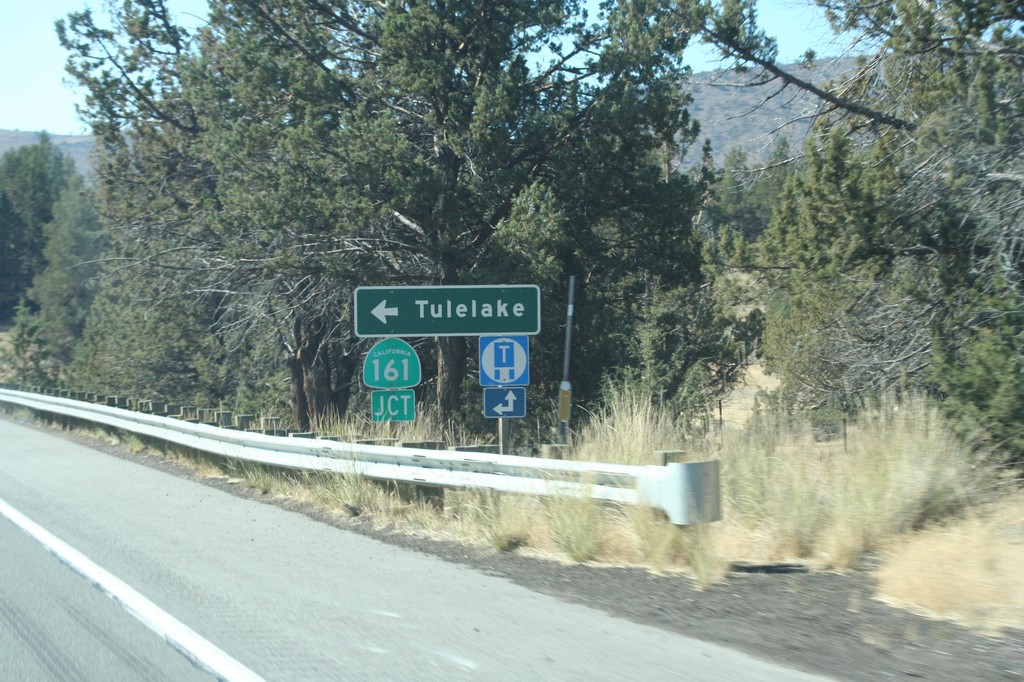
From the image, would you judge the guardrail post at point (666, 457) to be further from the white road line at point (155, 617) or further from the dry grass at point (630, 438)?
the white road line at point (155, 617)

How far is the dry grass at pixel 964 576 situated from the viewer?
19.9 feet

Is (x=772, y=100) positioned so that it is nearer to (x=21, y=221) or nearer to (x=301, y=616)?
(x=301, y=616)

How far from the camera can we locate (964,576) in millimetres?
6309

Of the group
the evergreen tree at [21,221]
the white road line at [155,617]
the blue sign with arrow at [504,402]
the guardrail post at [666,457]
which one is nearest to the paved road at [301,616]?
the white road line at [155,617]

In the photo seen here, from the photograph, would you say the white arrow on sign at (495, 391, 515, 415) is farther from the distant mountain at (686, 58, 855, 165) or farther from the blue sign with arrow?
the distant mountain at (686, 58, 855, 165)

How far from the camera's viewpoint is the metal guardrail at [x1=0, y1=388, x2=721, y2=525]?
24.8 ft

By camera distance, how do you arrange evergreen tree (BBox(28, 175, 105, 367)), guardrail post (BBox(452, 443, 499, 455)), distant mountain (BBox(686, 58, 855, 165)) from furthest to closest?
evergreen tree (BBox(28, 175, 105, 367)) < distant mountain (BBox(686, 58, 855, 165)) < guardrail post (BBox(452, 443, 499, 455))

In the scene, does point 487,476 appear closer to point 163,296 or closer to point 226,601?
point 226,601

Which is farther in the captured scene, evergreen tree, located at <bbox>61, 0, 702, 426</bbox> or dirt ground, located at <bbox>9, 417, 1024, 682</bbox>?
evergreen tree, located at <bbox>61, 0, 702, 426</bbox>

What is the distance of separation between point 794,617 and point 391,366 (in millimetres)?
6654

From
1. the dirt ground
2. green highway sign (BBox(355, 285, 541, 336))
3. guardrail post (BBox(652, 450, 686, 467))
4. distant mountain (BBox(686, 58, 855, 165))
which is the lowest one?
the dirt ground

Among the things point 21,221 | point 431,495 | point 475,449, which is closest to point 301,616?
point 475,449

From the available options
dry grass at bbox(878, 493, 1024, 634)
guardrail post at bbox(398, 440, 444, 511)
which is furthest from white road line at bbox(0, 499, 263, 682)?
dry grass at bbox(878, 493, 1024, 634)

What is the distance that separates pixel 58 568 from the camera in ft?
27.0
